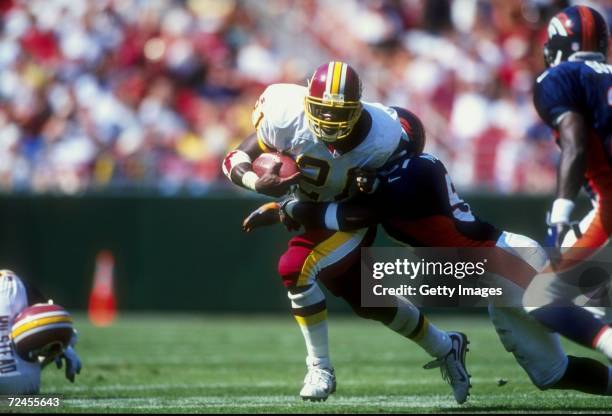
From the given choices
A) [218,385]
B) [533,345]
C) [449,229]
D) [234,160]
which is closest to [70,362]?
[218,385]

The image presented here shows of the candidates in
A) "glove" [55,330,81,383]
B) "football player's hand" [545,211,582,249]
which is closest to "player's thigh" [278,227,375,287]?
"football player's hand" [545,211,582,249]

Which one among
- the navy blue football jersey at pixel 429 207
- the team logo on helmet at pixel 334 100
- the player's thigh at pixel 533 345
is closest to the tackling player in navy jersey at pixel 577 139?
the player's thigh at pixel 533 345

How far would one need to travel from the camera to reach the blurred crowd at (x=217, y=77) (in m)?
12.1

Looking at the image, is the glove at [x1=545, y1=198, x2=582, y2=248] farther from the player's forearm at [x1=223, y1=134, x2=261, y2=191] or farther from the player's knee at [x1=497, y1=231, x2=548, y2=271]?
the player's forearm at [x1=223, y1=134, x2=261, y2=191]

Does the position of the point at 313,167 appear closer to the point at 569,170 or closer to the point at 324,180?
the point at 324,180

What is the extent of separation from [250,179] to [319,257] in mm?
533

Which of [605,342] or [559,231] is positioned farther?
[559,231]

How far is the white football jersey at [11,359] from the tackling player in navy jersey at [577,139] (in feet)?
8.28

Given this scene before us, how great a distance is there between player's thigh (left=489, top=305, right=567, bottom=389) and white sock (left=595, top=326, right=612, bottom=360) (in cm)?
34

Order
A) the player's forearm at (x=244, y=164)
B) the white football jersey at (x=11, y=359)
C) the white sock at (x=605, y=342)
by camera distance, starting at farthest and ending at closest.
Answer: the white football jersey at (x=11, y=359)
the player's forearm at (x=244, y=164)
the white sock at (x=605, y=342)

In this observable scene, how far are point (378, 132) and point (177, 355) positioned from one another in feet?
10.8

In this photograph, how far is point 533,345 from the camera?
549cm

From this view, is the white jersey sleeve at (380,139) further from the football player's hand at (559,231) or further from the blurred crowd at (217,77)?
the blurred crowd at (217,77)

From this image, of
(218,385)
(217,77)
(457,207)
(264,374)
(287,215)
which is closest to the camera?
(457,207)
